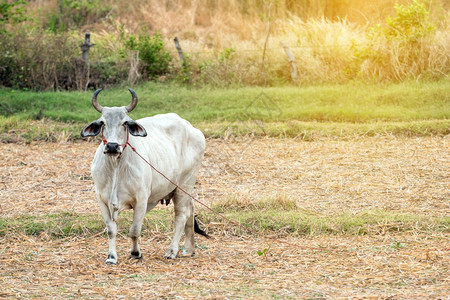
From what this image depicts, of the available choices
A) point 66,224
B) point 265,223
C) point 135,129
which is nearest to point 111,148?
point 135,129

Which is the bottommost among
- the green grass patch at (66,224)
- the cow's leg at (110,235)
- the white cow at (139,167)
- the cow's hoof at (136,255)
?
the green grass patch at (66,224)

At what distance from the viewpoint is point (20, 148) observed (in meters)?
11.4

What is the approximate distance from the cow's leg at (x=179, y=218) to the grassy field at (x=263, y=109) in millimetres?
6003

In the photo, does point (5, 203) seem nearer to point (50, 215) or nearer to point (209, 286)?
point (50, 215)

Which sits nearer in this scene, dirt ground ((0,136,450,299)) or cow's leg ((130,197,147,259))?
dirt ground ((0,136,450,299))

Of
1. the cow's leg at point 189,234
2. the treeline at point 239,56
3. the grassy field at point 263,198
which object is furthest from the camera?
the treeline at point 239,56

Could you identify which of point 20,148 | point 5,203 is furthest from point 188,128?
point 20,148

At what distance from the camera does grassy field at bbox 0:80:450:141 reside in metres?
12.4

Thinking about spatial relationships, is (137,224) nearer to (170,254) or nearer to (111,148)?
(170,254)

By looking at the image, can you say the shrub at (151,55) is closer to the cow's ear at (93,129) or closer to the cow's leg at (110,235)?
the cow's ear at (93,129)

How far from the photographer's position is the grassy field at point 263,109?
12367 mm

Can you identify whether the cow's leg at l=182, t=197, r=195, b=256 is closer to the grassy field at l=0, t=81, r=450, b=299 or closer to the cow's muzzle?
the grassy field at l=0, t=81, r=450, b=299

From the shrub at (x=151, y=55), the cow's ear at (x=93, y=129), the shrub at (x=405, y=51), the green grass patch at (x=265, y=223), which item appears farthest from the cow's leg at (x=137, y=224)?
the shrub at (x=151, y=55)

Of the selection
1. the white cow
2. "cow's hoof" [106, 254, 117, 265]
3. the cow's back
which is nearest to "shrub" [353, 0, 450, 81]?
the cow's back
